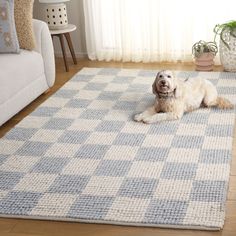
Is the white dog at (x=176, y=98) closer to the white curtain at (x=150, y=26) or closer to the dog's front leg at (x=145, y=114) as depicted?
the dog's front leg at (x=145, y=114)

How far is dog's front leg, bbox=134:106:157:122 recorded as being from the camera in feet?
11.7

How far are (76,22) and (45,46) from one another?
4.06ft

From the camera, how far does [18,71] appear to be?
3711 mm

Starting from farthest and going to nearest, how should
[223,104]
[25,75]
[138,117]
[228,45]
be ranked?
[228,45]
[25,75]
[223,104]
[138,117]

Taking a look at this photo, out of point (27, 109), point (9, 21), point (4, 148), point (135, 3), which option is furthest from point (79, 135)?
point (135, 3)

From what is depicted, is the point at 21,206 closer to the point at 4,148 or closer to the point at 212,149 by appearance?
the point at 4,148

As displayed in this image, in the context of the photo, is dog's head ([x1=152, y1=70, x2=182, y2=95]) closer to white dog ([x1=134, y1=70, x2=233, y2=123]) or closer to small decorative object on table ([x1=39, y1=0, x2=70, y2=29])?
white dog ([x1=134, y1=70, x2=233, y2=123])

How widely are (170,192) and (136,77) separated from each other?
2.09m

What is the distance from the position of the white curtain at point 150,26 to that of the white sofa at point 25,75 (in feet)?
3.44

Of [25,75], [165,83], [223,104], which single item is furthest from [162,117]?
[25,75]

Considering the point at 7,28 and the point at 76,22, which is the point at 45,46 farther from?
the point at 76,22

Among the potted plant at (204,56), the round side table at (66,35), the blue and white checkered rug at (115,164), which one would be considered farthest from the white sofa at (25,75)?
the potted plant at (204,56)

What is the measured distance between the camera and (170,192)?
2602 millimetres

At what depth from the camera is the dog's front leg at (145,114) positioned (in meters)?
3.55
